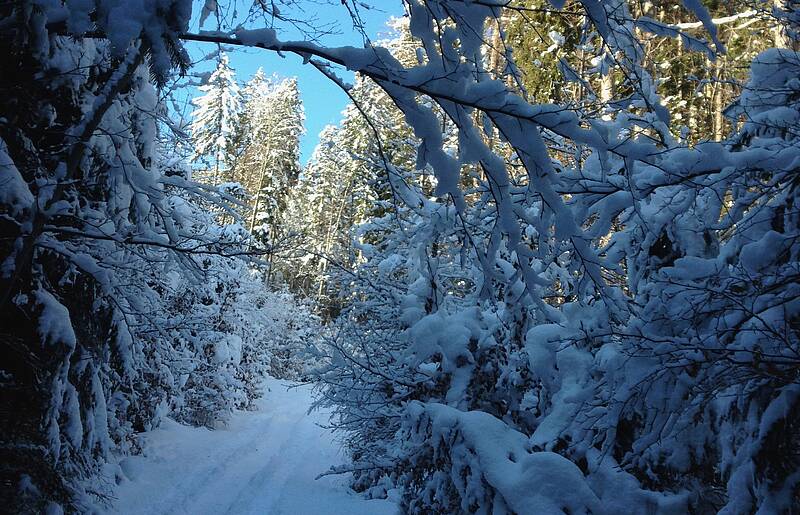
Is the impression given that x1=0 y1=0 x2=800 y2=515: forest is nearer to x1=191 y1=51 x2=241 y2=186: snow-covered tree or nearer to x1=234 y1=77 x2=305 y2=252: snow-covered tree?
x1=191 y1=51 x2=241 y2=186: snow-covered tree

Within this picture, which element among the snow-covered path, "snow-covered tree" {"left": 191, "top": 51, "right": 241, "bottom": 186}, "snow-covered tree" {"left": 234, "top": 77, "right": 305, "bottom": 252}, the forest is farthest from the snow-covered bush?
"snow-covered tree" {"left": 234, "top": 77, "right": 305, "bottom": 252}

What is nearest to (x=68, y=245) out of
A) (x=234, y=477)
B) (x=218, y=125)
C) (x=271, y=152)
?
(x=234, y=477)

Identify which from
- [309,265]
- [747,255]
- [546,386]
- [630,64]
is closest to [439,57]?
[630,64]

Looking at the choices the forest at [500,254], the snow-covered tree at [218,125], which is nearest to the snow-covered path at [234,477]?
the forest at [500,254]

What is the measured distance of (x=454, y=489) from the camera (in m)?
3.71

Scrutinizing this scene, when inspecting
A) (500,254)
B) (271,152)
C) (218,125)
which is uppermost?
(218,125)

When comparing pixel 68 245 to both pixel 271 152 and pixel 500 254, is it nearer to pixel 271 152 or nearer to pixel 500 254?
pixel 500 254

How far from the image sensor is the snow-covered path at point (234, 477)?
28.3 feet

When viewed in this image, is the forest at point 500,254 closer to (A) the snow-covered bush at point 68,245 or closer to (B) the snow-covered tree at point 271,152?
(A) the snow-covered bush at point 68,245

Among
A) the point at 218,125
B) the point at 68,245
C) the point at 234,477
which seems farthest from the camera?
the point at 218,125

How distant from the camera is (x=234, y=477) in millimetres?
10445

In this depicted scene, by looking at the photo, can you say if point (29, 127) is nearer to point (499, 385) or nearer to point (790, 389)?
point (499, 385)

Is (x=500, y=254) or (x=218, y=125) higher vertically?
(x=218, y=125)

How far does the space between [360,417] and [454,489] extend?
134 inches
